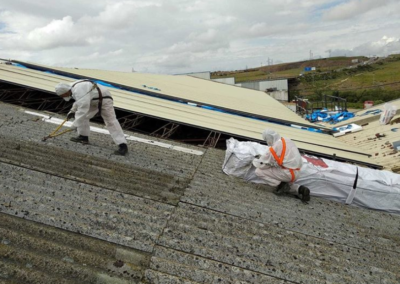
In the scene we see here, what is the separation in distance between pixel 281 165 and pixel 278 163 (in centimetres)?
5

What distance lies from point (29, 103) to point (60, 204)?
5.20 metres

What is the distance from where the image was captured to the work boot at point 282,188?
15.3ft

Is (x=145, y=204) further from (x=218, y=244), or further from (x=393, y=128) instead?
(x=393, y=128)

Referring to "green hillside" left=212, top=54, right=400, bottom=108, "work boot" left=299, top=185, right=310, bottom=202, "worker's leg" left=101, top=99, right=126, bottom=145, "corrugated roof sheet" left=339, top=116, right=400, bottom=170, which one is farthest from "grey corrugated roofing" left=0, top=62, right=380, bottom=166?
"green hillside" left=212, top=54, right=400, bottom=108

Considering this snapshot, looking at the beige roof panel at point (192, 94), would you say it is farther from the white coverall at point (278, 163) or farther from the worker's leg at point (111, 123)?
the white coverall at point (278, 163)

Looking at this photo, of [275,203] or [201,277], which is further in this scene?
[275,203]

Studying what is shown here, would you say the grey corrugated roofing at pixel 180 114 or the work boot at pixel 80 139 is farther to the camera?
the grey corrugated roofing at pixel 180 114

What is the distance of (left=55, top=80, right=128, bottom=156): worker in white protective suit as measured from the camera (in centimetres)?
462

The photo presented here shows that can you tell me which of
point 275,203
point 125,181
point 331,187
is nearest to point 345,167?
point 331,187

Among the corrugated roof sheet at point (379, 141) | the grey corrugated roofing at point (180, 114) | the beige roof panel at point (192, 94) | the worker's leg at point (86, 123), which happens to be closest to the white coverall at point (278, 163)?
the grey corrugated roofing at point (180, 114)

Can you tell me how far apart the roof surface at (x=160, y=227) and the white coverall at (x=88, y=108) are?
0.98ft

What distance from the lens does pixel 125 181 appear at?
376 centimetres

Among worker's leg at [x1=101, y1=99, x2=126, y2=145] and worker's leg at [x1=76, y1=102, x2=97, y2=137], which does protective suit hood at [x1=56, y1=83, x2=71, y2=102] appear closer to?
worker's leg at [x1=76, y1=102, x2=97, y2=137]

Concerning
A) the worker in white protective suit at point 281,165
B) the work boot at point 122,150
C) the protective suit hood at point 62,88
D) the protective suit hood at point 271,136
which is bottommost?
the worker in white protective suit at point 281,165
